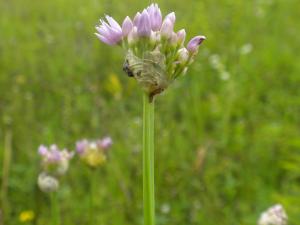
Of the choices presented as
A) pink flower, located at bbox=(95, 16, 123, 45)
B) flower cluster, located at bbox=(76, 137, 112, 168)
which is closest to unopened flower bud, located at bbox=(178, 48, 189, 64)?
pink flower, located at bbox=(95, 16, 123, 45)

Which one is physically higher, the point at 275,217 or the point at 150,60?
the point at 150,60

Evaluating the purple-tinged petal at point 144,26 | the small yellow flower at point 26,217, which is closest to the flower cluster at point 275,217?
the purple-tinged petal at point 144,26

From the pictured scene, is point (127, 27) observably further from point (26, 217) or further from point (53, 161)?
point (26, 217)

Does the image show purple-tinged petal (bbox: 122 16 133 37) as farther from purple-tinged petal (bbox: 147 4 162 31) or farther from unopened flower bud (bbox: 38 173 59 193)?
unopened flower bud (bbox: 38 173 59 193)

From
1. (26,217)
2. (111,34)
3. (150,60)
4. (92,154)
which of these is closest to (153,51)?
(150,60)

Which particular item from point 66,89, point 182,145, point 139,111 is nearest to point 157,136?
point 182,145

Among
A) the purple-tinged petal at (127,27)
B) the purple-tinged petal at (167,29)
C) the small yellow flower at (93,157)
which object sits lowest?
the purple-tinged petal at (167,29)

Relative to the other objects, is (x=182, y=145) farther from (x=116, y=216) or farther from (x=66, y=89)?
(x=66, y=89)

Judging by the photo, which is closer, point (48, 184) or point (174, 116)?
point (48, 184)

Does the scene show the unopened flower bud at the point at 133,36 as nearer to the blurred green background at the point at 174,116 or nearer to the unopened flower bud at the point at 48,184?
the unopened flower bud at the point at 48,184
